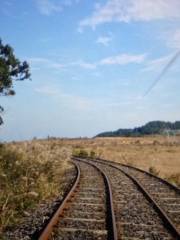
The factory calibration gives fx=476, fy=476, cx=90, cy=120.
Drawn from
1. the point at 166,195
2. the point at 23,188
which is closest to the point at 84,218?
the point at 23,188

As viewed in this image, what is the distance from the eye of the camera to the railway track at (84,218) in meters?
10.0

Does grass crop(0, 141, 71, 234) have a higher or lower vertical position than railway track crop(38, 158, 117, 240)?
higher

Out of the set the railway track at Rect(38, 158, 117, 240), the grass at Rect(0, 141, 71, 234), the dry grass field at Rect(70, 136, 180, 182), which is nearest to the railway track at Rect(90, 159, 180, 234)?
the railway track at Rect(38, 158, 117, 240)

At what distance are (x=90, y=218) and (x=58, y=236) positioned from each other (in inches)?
84.8

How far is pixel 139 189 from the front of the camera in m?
18.1

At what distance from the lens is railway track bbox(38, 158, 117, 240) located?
1002 cm

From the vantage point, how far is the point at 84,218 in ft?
39.2

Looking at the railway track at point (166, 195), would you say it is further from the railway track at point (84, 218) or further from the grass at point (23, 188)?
the grass at point (23, 188)

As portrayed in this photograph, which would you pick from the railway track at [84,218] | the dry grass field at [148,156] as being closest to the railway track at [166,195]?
the railway track at [84,218]

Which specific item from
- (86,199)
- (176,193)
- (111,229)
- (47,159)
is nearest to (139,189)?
(176,193)

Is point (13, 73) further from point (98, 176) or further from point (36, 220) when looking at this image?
point (36, 220)

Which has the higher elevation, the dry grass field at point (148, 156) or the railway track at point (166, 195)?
the dry grass field at point (148, 156)

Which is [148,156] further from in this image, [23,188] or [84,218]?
[84,218]

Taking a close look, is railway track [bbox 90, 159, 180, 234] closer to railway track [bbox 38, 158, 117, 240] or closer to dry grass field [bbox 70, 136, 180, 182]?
railway track [bbox 38, 158, 117, 240]
